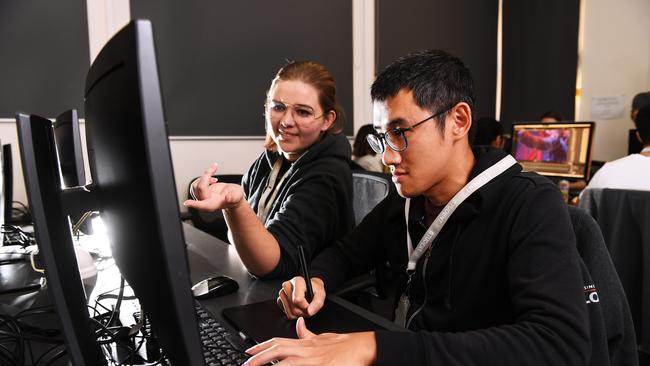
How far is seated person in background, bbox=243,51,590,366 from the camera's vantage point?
0.67 m

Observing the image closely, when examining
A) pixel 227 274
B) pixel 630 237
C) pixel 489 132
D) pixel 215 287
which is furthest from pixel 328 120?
pixel 489 132

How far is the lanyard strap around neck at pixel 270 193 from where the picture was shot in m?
1.54

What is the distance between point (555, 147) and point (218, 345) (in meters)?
2.61

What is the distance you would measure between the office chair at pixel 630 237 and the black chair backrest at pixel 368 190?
861 millimetres

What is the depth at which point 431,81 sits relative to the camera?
94 cm

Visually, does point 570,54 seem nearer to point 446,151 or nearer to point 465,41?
point 465,41

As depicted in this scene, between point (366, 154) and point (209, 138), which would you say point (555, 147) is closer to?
point (366, 154)

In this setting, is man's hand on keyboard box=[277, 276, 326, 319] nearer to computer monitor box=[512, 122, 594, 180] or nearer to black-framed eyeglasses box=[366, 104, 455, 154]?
black-framed eyeglasses box=[366, 104, 455, 154]

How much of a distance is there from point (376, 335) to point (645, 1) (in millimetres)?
4870

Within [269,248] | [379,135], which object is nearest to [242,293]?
[269,248]

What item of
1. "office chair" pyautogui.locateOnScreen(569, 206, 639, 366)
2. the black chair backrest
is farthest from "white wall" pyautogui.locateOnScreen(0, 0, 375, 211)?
Result: "office chair" pyautogui.locateOnScreen(569, 206, 639, 366)

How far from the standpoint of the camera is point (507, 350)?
0.67 m

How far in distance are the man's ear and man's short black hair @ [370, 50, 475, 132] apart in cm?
1

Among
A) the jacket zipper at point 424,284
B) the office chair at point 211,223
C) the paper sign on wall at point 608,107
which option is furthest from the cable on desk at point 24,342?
the paper sign on wall at point 608,107
